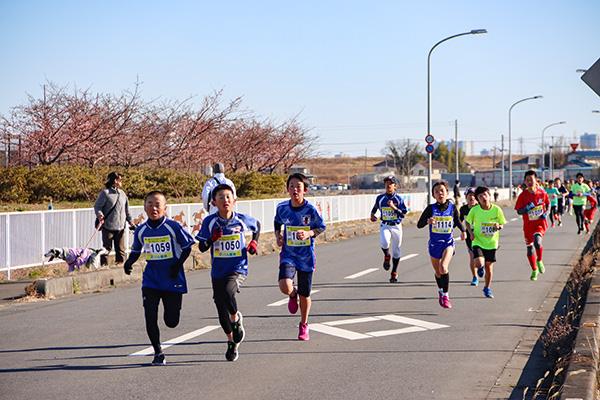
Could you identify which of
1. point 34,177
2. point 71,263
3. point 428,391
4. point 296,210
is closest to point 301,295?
point 296,210

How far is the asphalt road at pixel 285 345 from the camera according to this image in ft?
22.5

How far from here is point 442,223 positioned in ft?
38.3

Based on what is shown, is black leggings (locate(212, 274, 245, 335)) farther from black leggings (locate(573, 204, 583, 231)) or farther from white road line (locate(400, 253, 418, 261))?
black leggings (locate(573, 204, 583, 231))

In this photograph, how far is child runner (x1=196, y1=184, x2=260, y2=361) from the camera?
8.00 meters

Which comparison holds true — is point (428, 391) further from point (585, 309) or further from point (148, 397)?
point (585, 309)

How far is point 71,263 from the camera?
14.8 meters

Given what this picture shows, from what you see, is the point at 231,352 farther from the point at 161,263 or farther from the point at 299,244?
the point at 299,244

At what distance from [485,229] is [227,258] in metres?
5.43

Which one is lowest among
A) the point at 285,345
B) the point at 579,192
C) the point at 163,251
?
the point at 285,345

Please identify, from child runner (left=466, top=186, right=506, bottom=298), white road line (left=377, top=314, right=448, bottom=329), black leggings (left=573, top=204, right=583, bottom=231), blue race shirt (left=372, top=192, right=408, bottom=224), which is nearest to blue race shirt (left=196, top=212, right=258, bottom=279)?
white road line (left=377, top=314, right=448, bottom=329)

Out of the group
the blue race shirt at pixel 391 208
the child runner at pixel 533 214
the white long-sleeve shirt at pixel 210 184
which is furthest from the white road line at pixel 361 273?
the child runner at pixel 533 214

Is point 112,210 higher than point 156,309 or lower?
higher

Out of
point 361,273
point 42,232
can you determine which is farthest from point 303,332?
point 42,232

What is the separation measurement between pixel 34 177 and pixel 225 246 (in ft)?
55.1
